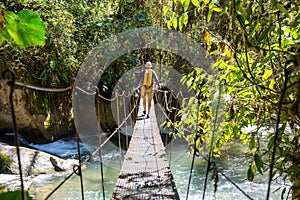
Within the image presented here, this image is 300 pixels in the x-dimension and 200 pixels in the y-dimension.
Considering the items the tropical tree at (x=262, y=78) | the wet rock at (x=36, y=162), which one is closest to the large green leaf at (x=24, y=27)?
the tropical tree at (x=262, y=78)

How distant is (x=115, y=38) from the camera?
4.91 metres

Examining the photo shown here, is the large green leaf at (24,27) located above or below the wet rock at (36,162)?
above

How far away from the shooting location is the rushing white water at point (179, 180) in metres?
2.76

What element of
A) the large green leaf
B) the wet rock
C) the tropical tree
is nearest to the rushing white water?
the wet rock

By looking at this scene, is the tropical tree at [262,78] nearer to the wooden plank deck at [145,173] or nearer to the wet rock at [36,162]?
the wooden plank deck at [145,173]

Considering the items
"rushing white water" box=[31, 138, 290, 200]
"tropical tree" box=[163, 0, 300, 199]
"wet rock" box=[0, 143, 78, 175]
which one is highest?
"tropical tree" box=[163, 0, 300, 199]

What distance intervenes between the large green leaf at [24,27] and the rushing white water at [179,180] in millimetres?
1988

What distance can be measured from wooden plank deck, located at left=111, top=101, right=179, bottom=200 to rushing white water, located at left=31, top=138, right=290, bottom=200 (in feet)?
0.58

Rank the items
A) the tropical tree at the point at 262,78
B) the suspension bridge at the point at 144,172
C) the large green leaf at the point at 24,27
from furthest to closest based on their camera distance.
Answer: the suspension bridge at the point at 144,172 → the tropical tree at the point at 262,78 → the large green leaf at the point at 24,27

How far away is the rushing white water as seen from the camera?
109 inches

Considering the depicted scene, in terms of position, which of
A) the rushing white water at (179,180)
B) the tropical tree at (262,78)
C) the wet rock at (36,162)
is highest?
the tropical tree at (262,78)

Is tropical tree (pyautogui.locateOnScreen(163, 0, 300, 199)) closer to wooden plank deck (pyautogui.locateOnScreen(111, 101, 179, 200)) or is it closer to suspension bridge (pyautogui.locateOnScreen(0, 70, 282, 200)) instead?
suspension bridge (pyautogui.locateOnScreen(0, 70, 282, 200))

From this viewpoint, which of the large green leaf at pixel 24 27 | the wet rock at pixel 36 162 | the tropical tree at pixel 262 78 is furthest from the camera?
the wet rock at pixel 36 162

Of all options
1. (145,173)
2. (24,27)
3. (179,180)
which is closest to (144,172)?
(145,173)
